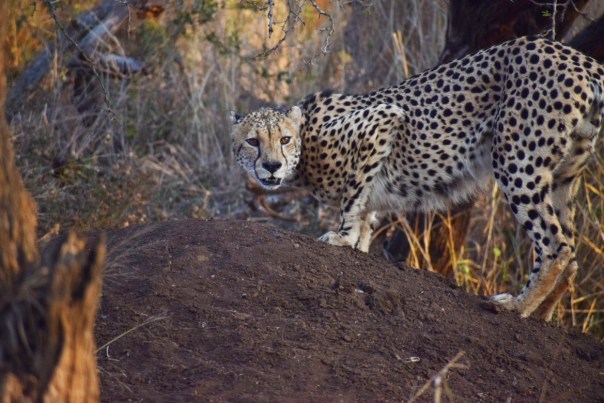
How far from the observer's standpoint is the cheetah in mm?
4320

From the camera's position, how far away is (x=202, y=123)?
7.44 m

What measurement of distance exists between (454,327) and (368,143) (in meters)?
1.42

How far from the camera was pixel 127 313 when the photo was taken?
11.4 ft

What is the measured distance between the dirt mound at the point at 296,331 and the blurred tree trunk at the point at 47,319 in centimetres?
87

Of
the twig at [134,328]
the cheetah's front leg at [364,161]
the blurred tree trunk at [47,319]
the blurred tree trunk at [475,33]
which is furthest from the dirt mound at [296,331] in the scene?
the blurred tree trunk at [475,33]

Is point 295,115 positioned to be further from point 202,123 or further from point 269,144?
point 202,123

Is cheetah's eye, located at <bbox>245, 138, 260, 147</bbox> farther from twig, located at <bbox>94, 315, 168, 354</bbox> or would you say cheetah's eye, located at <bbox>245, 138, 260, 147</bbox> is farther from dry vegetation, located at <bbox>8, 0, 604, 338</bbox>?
twig, located at <bbox>94, 315, 168, 354</bbox>

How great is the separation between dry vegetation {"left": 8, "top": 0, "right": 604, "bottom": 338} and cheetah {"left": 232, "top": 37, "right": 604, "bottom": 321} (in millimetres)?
534

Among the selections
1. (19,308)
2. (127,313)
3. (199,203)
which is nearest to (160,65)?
(199,203)

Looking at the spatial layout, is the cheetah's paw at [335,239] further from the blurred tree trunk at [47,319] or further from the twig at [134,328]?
the blurred tree trunk at [47,319]

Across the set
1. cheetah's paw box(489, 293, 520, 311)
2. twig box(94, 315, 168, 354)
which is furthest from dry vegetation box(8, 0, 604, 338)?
twig box(94, 315, 168, 354)

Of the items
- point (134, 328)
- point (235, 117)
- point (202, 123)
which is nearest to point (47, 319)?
point (134, 328)

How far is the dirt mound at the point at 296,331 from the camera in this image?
3.13m

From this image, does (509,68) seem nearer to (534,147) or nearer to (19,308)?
(534,147)
